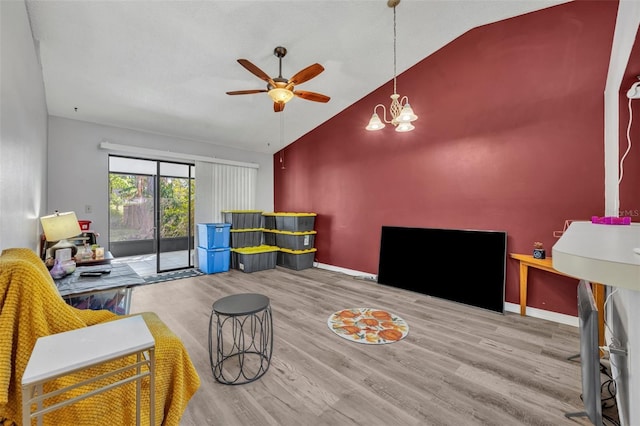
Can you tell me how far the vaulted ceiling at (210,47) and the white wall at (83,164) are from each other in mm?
198

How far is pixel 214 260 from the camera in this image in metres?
4.71

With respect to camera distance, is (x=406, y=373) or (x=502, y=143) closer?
(x=406, y=373)

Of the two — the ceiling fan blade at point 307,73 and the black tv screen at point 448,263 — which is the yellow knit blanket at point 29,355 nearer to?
the ceiling fan blade at point 307,73

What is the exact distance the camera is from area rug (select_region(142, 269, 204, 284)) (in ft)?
14.1

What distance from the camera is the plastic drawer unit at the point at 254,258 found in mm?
4750

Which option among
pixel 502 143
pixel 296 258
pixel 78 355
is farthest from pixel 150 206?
pixel 502 143

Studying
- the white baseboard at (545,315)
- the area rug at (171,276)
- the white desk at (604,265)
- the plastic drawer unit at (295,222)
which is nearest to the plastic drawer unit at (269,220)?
the plastic drawer unit at (295,222)

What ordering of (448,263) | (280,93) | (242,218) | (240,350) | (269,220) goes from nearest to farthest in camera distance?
(240,350), (280,93), (448,263), (242,218), (269,220)

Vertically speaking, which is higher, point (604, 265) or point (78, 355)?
point (604, 265)

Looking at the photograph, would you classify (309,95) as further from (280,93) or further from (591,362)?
(591,362)

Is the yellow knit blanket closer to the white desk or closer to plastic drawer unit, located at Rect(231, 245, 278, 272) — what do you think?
the white desk

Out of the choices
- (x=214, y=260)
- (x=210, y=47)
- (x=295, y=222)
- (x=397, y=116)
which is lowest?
(x=214, y=260)

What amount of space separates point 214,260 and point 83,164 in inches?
95.2

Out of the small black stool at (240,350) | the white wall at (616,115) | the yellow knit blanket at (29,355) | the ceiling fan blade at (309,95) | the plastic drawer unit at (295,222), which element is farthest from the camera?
the plastic drawer unit at (295,222)
